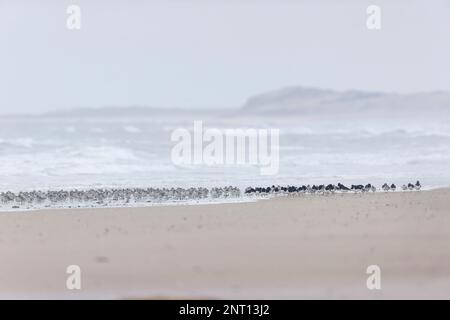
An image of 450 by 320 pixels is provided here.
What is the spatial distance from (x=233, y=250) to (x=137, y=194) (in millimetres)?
660

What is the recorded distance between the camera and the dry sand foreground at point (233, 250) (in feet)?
11.4

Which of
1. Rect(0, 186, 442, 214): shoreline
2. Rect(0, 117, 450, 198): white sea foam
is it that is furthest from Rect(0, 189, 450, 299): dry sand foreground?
Rect(0, 117, 450, 198): white sea foam

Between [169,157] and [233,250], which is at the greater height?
[169,157]

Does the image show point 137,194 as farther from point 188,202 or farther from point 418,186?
point 418,186

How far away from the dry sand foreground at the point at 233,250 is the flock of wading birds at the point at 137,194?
7cm

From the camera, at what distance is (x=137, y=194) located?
3795 mm

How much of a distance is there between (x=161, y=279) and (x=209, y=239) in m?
0.34

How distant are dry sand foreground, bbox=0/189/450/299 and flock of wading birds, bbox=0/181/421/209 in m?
0.07

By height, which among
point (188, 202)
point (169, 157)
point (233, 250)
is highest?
point (169, 157)

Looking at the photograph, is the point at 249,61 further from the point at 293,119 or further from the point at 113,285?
the point at 113,285

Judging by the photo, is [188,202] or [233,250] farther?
[188,202]

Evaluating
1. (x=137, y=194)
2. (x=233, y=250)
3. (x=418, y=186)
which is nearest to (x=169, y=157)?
(x=137, y=194)

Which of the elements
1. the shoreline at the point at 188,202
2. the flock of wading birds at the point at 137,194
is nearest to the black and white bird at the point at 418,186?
the shoreline at the point at 188,202

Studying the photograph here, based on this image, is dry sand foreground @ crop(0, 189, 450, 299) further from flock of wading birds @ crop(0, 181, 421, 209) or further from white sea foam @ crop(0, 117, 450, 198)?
white sea foam @ crop(0, 117, 450, 198)
